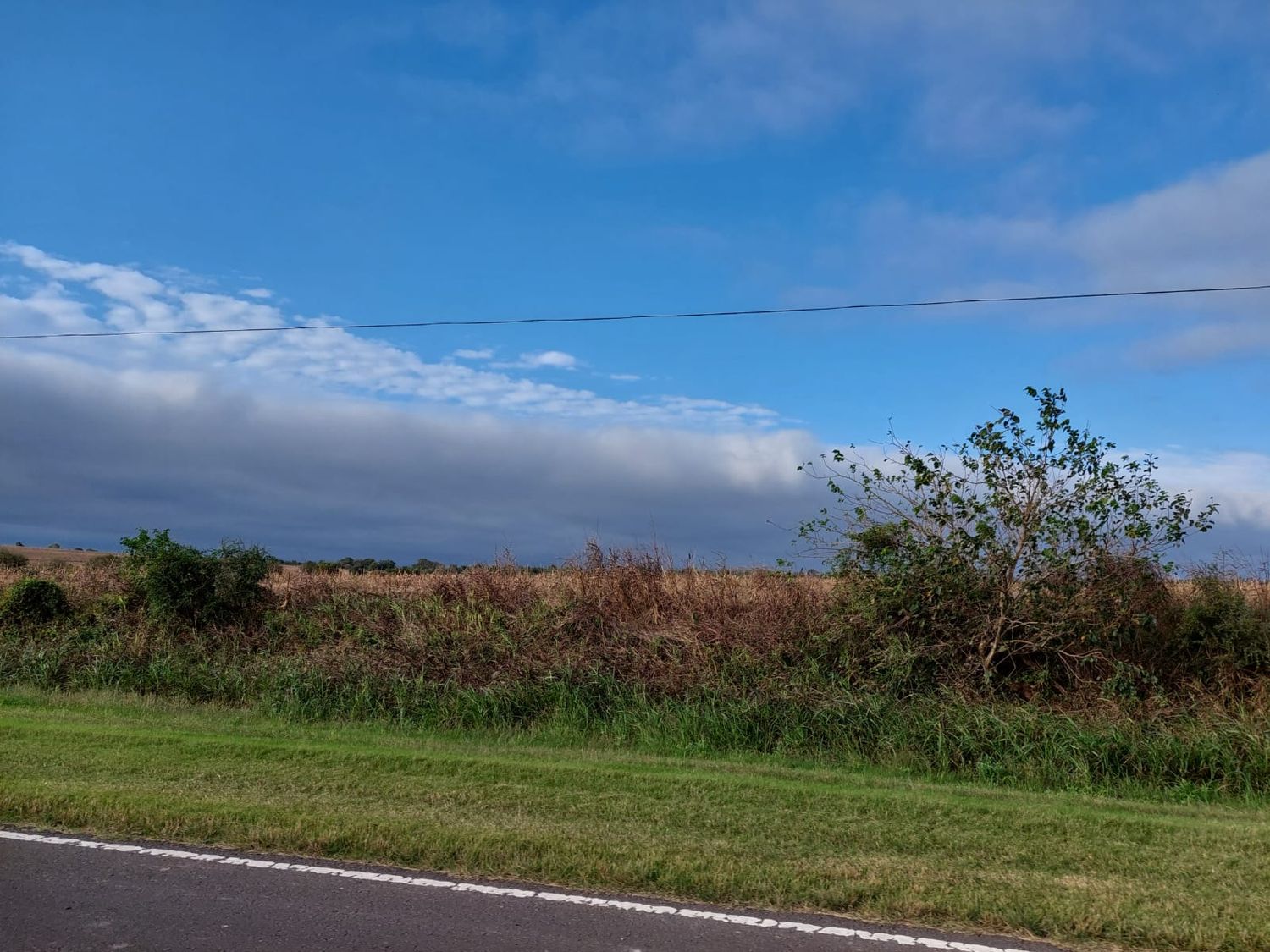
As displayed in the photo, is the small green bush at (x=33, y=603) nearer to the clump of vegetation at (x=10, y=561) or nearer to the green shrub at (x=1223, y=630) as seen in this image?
the clump of vegetation at (x=10, y=561)

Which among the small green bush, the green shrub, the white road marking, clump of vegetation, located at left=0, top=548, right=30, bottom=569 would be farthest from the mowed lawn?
clump of vegetation, located at left=0, top=548, right=30, bottom=569

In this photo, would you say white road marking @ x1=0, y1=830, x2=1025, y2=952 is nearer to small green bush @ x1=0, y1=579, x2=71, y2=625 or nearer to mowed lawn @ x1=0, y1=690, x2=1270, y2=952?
mowed lawn @ x1=0, y1=690, x2=1270, y2=952

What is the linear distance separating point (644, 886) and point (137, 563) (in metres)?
17.0

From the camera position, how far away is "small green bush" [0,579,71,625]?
20516 mm

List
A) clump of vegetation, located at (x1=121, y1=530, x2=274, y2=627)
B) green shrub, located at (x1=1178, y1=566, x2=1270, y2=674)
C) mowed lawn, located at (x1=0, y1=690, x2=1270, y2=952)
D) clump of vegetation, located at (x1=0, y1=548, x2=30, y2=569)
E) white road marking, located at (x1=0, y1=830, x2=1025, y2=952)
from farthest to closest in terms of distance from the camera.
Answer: clump of vegetation, located at (x1=0, y1=548, x2=30, y2=569), clump of vegetation, located at (x1=121, y1=530, x2=274, y2=627), green shrub, located at (x1=1178, y1=566, x2=1270, y2=674), mowed lawn, located at (x1=0, y1=690, x2=1270, y2=952), white road marking, located at (x1=0, y1=830, x2=1025, y2=952)

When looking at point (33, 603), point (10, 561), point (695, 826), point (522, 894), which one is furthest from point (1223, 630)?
point (10, 561)

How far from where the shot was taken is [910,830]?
27.8 ft

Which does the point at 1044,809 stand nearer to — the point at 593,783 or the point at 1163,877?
the point at 1163,877

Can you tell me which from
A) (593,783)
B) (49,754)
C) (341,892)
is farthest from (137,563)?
(341,892)

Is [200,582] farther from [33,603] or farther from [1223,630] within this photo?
[1223,630]

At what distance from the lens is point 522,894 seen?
648cm

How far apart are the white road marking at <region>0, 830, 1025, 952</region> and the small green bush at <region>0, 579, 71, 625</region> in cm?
1439

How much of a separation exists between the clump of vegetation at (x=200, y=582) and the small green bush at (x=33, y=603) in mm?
1879

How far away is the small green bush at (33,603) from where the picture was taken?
67.3 feet
